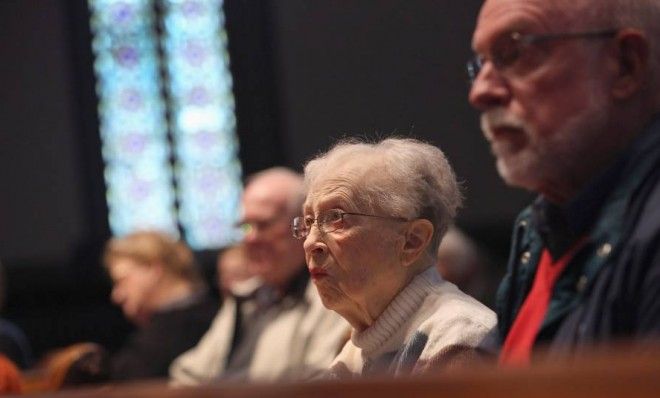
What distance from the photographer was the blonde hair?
5352 millimetres

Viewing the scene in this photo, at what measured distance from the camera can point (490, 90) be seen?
6.86ft

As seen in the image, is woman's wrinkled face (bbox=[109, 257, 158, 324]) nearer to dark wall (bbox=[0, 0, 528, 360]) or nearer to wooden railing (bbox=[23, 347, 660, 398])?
dark wall (bbox=[0, 0, 528, 360])

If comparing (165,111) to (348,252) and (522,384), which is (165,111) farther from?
(522,384)

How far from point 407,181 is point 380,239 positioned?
137mm

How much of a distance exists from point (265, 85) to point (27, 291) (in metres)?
2.15

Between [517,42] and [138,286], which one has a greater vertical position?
[517,42]

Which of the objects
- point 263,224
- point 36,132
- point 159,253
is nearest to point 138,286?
point 159,253

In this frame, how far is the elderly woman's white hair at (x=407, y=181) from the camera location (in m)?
2.73

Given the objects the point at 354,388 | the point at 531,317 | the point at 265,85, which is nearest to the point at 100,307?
the point at 265,85

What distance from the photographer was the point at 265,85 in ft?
29.9

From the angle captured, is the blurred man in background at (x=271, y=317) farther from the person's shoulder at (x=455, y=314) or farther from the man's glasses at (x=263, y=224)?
the person's shoulder at (x=455, y=314)

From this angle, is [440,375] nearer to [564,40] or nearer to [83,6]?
[564,40]

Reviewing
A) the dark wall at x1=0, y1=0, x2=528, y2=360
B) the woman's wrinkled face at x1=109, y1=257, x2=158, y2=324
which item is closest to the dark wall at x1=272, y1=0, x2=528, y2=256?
the dark wall at x1=0, y1=0, x2=528, y2=360

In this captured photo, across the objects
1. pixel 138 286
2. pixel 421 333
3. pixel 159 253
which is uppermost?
pixel 421 333
